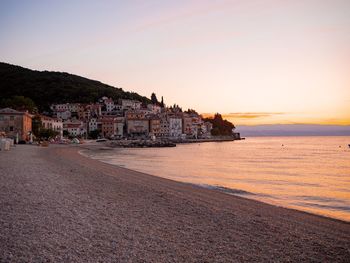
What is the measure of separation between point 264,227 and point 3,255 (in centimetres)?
530

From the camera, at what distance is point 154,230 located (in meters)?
6.96

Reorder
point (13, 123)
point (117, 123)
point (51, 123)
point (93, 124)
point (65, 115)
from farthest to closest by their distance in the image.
Result: point (65, 115), point (93, 124), point (117, 123), point (51, 123), point (13, 123)

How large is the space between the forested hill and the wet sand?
152m

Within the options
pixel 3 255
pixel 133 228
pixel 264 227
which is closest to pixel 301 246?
pixel 264 227

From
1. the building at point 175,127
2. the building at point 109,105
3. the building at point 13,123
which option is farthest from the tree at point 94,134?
the building at point 13,123

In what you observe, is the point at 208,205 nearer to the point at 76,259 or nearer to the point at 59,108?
the point at 76,259

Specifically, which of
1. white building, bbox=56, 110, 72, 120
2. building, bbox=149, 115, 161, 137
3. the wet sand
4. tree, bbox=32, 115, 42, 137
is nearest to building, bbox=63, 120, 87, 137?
white building, bbox=56, 110, 72, 120

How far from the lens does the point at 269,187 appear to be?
1708 centimetres

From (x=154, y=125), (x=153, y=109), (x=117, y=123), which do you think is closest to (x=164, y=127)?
(x=154, y=125)

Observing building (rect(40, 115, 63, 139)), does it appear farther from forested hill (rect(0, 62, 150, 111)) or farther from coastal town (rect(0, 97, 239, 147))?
forested hill (rect(0, 62, 150, 111))

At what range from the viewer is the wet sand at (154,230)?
18.1ft

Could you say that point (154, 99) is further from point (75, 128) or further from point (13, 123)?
point (13, 123)

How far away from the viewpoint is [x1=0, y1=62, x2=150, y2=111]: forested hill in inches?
6348

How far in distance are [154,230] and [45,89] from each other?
181 m
